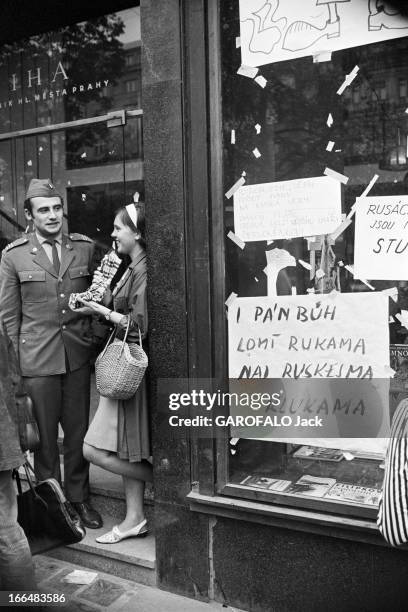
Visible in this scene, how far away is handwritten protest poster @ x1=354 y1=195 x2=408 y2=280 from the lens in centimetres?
297

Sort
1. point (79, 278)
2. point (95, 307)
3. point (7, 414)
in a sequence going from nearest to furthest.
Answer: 1. point (7, 414)
2. point (95, 307)
3. point (79, 278)

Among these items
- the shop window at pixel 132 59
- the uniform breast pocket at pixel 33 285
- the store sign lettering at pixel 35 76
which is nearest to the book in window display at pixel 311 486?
the uniform breast pocket at pixel 33 285

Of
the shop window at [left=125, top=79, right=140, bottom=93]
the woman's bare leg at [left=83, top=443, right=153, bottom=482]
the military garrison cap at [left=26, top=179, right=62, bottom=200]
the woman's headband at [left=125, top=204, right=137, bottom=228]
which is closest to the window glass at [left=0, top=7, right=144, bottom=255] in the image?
the shop window at [left=125, top=79, right=140, bottom=93]

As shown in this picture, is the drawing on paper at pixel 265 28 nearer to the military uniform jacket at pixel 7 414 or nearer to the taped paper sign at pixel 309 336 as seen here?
the taped paper sign at pixel 309 336

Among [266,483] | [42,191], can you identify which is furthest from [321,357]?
[42,191]

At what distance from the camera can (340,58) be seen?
3105 millimetres

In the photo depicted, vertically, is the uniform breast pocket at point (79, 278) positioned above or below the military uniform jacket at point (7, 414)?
above

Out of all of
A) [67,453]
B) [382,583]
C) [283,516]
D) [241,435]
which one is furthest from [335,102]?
[67,453]

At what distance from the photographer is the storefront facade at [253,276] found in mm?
3041

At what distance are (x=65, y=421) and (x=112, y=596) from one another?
1118 mm

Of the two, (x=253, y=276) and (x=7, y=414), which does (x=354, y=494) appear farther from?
(x=7, y=414)

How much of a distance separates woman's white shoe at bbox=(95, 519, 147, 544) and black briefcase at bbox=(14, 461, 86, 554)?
609mm

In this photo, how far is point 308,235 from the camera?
3.25 meters

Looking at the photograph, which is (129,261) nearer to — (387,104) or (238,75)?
(238,75)
